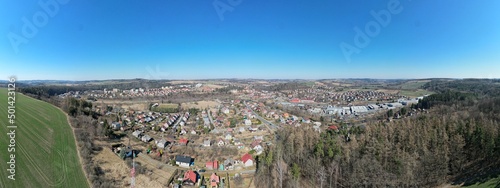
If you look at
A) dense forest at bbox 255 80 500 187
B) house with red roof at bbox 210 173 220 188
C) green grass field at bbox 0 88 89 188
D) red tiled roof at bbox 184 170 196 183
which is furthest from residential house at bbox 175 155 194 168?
green grass field at bbox 0 88 89 188

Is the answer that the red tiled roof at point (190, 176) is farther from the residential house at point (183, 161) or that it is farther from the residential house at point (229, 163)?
the residential house at point (229, 163)

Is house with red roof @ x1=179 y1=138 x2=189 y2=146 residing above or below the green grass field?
below

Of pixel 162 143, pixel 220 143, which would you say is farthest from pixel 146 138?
pixel 220 143

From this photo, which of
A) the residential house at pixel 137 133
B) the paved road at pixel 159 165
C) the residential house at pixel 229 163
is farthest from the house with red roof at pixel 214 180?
the residential house at pixel 137 133

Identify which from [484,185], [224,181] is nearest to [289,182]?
[224,181]

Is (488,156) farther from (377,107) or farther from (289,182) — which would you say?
(377,107)

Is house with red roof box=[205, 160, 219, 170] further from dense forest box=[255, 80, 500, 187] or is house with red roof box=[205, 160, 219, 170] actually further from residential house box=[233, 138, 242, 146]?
residential house box=[233, 138, 242, 146]

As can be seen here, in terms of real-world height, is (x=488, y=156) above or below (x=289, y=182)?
above

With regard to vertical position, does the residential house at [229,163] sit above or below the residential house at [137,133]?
below
